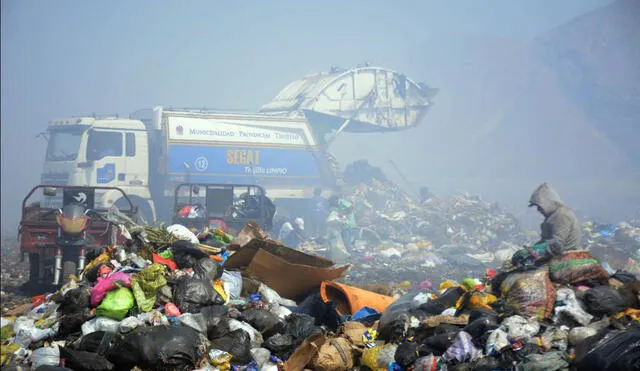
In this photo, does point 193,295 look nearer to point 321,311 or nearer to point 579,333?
point 321,311

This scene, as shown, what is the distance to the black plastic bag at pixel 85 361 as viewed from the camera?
4117mm

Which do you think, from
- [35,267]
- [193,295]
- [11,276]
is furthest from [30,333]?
[11,276]

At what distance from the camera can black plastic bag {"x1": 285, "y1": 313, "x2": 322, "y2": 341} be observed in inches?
188

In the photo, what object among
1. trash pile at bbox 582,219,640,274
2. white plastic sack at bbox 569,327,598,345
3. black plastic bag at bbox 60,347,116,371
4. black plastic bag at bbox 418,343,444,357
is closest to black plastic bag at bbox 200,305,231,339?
black plastic bag at bbox 60,347,116,371

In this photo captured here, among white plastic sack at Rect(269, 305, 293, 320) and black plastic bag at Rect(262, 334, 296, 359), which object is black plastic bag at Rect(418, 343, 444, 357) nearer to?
black plastic bag at Rect(262, 334, 296, 359)

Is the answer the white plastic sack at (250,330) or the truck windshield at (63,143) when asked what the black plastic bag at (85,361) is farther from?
the truck windshield at (63,143)

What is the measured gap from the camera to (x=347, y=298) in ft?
18.6

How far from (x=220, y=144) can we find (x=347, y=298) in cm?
846

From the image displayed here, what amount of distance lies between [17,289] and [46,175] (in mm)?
4889

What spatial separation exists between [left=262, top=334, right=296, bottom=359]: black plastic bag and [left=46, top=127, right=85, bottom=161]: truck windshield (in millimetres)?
9659

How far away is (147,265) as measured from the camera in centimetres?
553

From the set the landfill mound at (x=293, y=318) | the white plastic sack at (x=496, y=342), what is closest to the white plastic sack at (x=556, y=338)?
the landfill mound at (x=293, y=318)

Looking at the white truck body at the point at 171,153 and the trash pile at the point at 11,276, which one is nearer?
the trash pile at the point at 11,276

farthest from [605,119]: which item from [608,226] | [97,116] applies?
[97,116]
